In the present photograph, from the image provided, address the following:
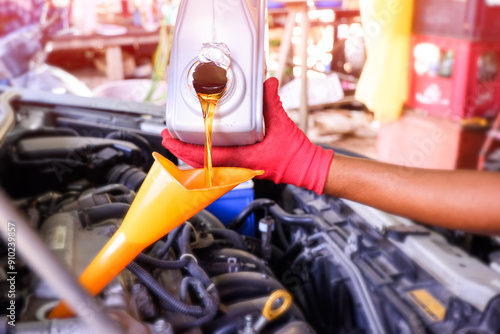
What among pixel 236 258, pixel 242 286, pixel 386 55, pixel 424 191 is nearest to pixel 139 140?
pixel 236 258

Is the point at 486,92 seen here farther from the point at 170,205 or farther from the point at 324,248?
the point at 170,205

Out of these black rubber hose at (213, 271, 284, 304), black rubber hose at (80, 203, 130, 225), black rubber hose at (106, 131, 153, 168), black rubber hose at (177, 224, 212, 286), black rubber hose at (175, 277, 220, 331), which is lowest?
black rubber hose at (213, 271, 284, 304)

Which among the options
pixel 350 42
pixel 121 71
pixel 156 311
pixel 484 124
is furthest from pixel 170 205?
pixel 121 71

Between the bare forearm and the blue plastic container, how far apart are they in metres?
0.54

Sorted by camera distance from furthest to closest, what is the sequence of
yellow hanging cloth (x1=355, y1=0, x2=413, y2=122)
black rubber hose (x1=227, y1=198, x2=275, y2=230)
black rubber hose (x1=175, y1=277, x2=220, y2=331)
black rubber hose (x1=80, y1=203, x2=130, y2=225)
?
1. yellow hanging cloth (x1=355, y1=0, x2=413, y2=122)
2. black rubber hose (x1=227, y1=198, x2=275, y2=230)
3. black rubber hose (x1=80, y1=203, x2=130, y2=225)
4. black rubber hose (x1=175, y1=277, x2=220, y2=331)

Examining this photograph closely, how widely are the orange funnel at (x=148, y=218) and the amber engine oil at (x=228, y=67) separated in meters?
0.09

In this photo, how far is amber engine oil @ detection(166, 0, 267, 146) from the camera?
0.78m

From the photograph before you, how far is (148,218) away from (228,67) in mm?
291

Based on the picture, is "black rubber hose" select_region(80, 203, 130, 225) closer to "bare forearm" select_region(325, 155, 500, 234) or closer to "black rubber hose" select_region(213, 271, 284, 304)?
"black rubber hose" select_region(213, 271, 284, 304)

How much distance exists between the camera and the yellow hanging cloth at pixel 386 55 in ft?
9.78

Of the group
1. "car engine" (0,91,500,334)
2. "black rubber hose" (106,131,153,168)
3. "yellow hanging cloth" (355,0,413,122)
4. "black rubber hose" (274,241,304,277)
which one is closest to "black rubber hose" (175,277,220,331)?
"car engine" (0,91,500,334)

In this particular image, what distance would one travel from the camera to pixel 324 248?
3.92 ft

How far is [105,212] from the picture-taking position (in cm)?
113

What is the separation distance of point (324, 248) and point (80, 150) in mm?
847
